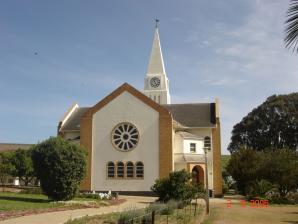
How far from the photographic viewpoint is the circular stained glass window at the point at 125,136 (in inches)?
1981

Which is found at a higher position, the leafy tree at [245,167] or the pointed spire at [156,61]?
the pointed spire at [156,61]

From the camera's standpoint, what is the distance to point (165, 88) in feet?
239

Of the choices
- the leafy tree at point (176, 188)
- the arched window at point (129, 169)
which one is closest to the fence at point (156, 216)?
the leafy tree at point (176, 188)

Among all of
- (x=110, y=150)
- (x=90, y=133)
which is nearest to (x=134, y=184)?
(x=110, y=150)

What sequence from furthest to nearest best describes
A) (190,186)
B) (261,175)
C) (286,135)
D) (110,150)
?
1. (286,135)
2. (110,150)
3. (261,175)
4. (190,186)

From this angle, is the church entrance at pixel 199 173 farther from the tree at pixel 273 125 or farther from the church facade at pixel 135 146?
the tree at pixel 273 125

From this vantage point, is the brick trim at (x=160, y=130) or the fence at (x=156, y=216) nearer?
the fence at (x=156, y=216)

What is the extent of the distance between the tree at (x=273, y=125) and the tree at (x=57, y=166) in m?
48.4

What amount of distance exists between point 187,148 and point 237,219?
26.9 meters

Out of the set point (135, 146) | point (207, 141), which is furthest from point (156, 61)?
point (135, 146)

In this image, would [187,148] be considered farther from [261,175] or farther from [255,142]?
[255,142]

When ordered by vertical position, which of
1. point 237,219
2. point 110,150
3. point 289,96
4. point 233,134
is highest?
point 289,96

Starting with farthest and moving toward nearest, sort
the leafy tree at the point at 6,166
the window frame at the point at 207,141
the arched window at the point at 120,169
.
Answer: the leafy tree at the point at 6,166
the window frame at the point at 207,141
the arched window at the point at 120,169

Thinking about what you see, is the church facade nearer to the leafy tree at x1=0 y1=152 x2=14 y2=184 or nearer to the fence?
the leafy tree at x1=0 y1=152 x2=14 y2=184
